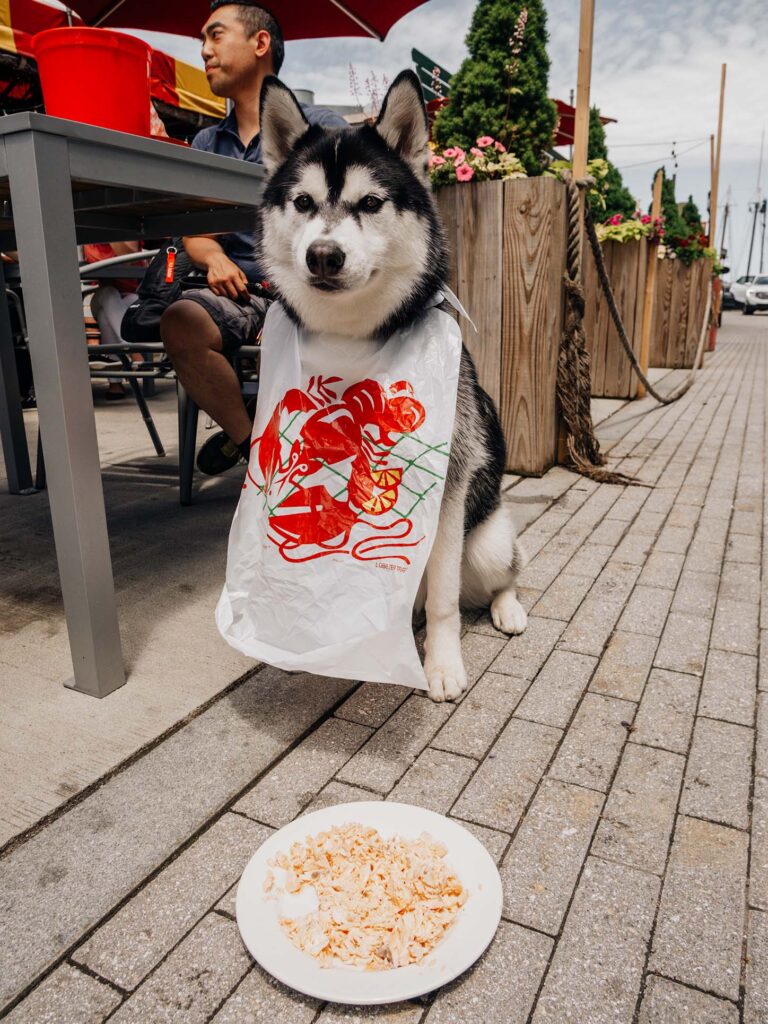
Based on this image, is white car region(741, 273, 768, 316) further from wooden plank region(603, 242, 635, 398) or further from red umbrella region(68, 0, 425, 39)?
red umbrella region(68, 0, 425, 39)

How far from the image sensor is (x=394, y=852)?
1.29 m

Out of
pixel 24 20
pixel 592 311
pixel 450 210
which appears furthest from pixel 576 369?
pixel 24 20

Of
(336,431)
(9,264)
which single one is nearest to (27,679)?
(336,431)

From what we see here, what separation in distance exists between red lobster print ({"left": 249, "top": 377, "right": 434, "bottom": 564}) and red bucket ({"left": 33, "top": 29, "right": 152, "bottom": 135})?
0.91 m

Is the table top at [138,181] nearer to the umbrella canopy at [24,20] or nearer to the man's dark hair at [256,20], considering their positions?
the man's dark hair at [256,20]

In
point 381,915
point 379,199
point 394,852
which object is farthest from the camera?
point 379,199

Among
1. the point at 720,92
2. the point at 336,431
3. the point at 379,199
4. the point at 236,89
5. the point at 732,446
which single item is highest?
the point at 720,92

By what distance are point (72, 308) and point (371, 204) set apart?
77cm

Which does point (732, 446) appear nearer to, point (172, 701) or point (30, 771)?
point (172, 701)

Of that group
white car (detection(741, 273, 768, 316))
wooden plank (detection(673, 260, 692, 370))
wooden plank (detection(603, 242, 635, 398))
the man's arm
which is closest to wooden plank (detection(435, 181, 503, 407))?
the man's arm

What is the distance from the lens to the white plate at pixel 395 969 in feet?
3.44

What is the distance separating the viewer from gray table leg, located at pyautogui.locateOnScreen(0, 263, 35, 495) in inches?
137

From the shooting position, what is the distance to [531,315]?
390 centimetres

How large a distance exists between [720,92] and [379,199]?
17.6 metres
